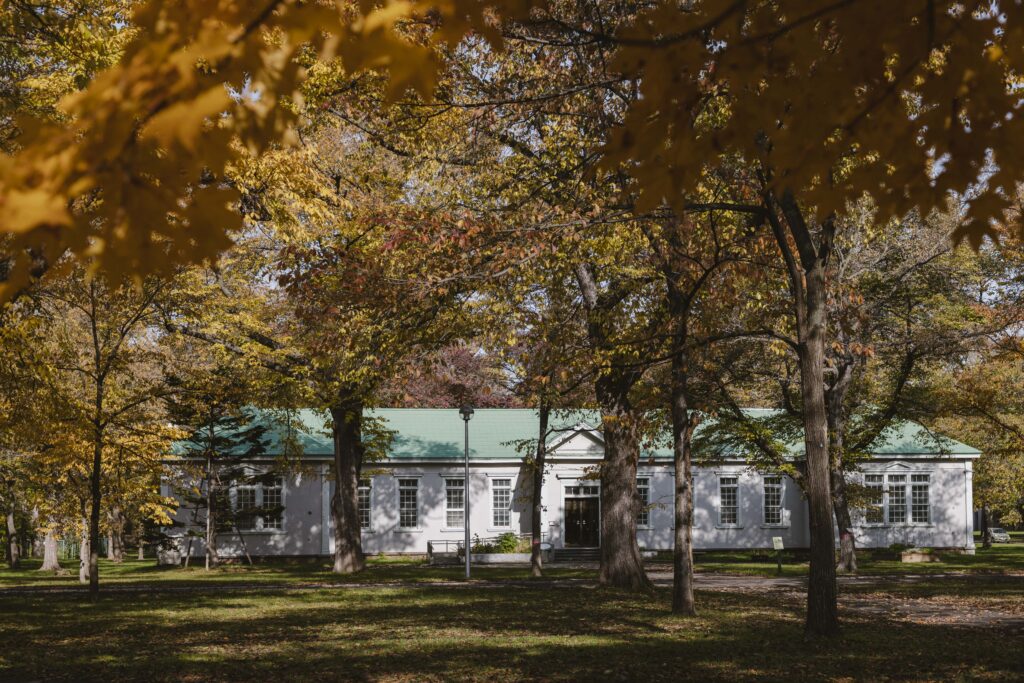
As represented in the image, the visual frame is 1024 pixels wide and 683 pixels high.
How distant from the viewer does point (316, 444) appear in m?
40.8

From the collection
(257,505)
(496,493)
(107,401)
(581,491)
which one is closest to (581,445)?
(581,491)

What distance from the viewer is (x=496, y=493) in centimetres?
4197

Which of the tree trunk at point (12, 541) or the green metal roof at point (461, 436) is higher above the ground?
the green metal roof at point (461, 436)

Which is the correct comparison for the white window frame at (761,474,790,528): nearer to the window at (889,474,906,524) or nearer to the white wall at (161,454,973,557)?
the white wall at (161,454,973,557)

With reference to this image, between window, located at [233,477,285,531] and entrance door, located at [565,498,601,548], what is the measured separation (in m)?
11.9

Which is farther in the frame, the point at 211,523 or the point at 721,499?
the point at 721,499

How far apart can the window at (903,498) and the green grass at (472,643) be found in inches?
976

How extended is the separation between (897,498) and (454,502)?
62.4ft

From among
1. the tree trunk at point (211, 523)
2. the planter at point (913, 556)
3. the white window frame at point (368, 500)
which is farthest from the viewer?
the white window frame at point (368, 500)

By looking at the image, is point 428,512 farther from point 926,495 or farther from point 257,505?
point 926,495

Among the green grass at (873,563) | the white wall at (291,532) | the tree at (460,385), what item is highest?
the tree at (460,385)

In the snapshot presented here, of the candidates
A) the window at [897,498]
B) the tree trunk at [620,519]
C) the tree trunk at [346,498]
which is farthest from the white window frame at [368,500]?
the window at [897,498]

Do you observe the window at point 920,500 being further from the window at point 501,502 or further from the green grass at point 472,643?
the green grass at point 472,643

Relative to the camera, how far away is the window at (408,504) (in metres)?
41.4
